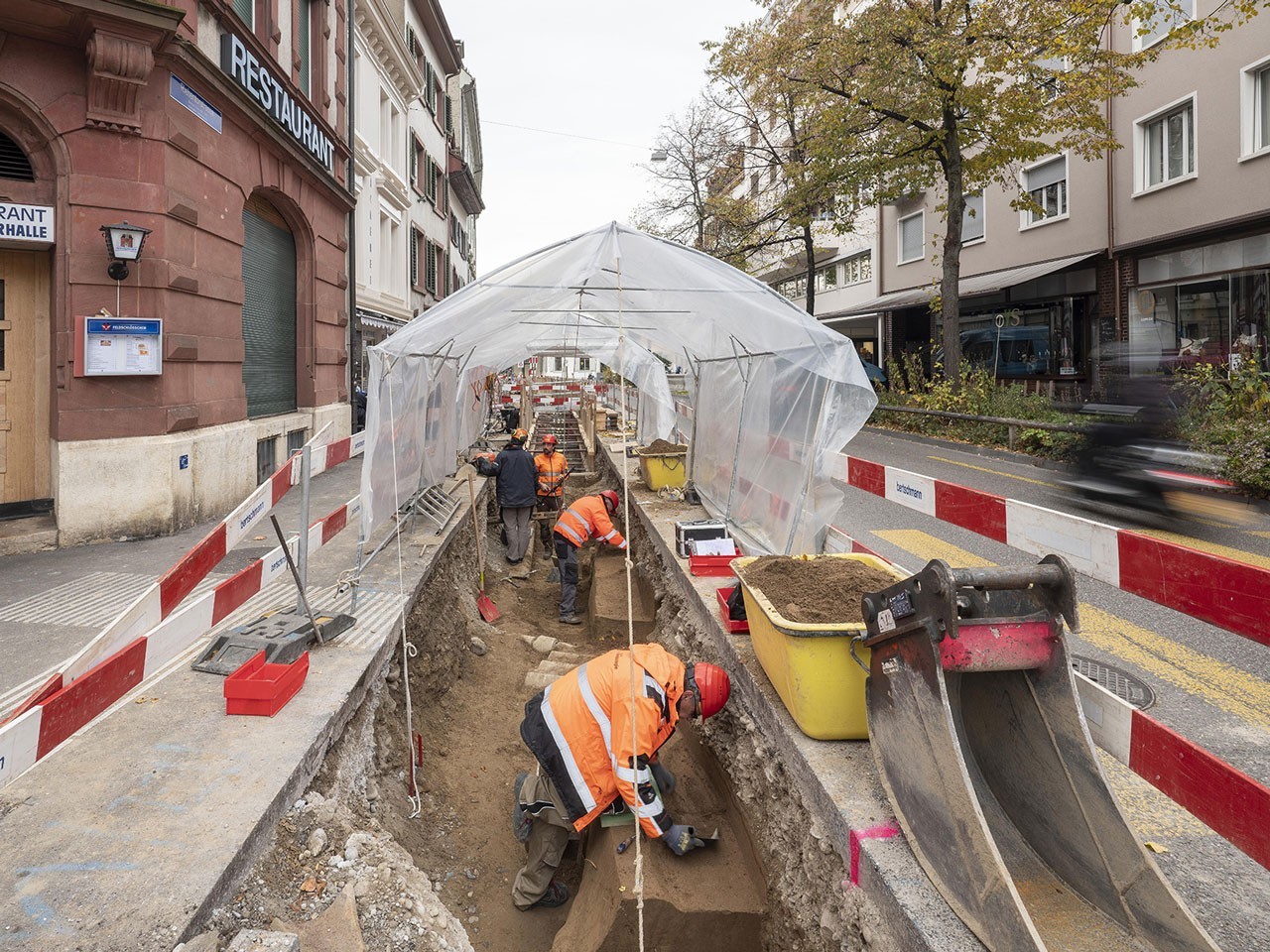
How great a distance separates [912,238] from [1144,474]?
2281 centimetres

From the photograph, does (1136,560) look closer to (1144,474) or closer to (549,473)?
(1144,474)

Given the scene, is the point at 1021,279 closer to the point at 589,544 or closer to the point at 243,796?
the point at 589,544

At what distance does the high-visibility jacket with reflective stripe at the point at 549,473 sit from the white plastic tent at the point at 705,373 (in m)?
2.55

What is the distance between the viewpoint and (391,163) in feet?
70.2

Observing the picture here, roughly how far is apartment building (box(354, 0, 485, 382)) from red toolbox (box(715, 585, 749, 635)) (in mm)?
12435

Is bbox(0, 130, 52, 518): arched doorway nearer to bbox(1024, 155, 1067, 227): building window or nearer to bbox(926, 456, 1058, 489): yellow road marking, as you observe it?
bbox(926, 456, 1058, 489): yellow road marking

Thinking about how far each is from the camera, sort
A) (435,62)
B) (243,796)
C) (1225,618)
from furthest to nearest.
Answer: (435,62)
(243,796)
(1225,618)

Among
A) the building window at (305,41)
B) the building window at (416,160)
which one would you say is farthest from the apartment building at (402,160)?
the building window at (305,41)

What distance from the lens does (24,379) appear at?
25.5ft

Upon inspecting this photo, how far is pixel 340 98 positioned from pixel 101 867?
1503 cm

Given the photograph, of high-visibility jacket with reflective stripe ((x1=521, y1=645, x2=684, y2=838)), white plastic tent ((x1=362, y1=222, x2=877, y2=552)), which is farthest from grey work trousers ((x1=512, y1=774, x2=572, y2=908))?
white plastic tent ((x1=362, y1=222, x2=877, y2=552))

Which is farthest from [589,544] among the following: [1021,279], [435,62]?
[435,62]

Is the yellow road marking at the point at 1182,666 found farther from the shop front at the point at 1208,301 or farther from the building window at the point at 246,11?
the building window at the point at 246,11

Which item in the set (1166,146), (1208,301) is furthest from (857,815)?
(1166,146)
